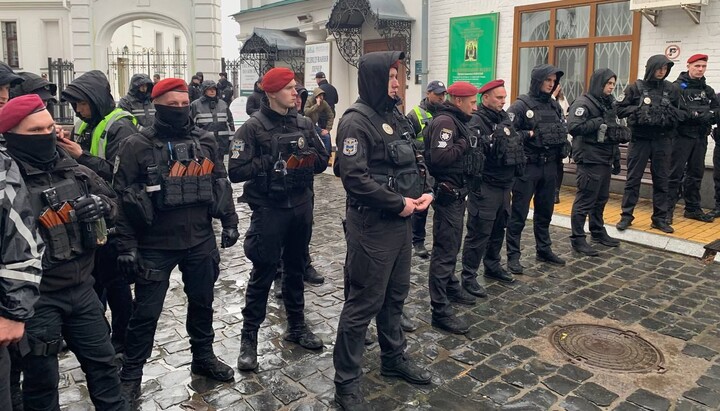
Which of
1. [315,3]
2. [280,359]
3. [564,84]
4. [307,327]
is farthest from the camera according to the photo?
[315,3]

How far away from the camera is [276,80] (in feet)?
14.2

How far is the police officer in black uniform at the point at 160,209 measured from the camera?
3701 millimetres

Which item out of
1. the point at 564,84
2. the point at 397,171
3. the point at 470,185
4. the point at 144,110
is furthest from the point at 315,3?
the point at 397,171

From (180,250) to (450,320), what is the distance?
7.86ft

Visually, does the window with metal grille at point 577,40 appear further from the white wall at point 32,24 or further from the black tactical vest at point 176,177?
the white wall at point 32,24

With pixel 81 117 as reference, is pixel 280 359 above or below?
below

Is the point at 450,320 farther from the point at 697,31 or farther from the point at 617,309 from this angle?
the point at 697,31

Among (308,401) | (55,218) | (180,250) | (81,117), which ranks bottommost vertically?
(308,401)

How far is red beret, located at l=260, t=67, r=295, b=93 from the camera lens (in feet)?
14.2

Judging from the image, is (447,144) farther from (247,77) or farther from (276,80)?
(247,77)

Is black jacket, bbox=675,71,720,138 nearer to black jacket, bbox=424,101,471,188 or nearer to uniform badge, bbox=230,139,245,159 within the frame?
black jacket, bbox=424,101,471,188

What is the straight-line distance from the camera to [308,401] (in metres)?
3.87

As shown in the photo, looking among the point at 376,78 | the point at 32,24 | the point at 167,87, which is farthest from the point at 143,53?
the point at 376,78

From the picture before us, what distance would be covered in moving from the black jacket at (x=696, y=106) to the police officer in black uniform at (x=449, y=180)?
425 cm
